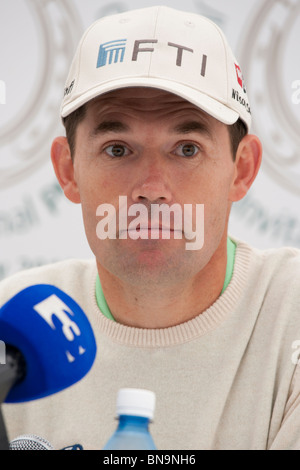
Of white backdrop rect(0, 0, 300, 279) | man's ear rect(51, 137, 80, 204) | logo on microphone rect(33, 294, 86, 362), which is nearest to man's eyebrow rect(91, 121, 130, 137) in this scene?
man's ear rect(51, 137, 80, 204)

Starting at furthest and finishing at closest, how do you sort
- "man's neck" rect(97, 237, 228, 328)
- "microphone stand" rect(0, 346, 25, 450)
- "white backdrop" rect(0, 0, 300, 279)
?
"white backdrop" rect(0, 0, 300, 279) → "man's neck" rect(97, 237, 228, 328) → "microphone stand" rect(0, 346, 25, 450)

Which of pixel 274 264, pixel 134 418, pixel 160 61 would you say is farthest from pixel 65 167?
pixel 134 418

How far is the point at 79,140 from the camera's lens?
114 cm

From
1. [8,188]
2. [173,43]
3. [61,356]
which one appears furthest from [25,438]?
[8,188]

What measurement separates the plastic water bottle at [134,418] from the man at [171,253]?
0.40 meters

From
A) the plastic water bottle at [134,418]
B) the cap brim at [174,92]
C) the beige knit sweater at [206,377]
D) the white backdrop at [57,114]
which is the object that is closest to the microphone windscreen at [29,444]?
the plastic water bottle at [134,418]

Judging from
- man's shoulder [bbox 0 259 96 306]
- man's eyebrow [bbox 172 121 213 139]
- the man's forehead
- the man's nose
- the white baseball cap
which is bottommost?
the man's nose

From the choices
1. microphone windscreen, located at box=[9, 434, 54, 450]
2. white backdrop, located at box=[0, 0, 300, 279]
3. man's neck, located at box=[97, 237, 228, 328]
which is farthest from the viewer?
white backdrop, located at box=[0, 0, 300, 279]

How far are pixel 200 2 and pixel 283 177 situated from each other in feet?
2.04

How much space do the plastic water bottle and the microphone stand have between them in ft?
0.30

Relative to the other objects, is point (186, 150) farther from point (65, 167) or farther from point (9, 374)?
point (9, 374)

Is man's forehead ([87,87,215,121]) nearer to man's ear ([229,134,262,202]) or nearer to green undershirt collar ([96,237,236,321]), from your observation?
man's ear ([229,134,262,202])

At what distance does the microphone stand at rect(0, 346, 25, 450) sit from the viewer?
1.78ft

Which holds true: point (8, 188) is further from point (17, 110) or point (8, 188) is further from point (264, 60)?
point (264, 60)
